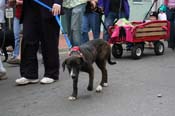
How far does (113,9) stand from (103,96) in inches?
172

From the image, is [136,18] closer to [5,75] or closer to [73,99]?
[5,75]

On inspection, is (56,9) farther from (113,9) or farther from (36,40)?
(113,9)

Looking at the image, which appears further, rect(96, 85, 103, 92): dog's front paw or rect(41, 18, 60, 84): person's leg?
rect(41, 18, 60, 84): person's leg

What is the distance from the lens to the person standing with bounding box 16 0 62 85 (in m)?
6.74

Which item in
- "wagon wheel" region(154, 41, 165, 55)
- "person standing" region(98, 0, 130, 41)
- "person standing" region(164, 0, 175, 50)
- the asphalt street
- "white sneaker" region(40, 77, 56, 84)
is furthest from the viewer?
"person standing" region(164, 0, 175, 50)

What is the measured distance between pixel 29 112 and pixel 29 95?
2.80ft

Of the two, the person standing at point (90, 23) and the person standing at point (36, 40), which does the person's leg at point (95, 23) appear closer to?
the person standing at point (90, 23)

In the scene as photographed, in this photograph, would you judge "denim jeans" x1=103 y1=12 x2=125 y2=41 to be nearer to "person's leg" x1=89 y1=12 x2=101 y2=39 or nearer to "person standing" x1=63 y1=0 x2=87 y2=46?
"person's leg" x1=89 y1=12 x2=101 y2=39

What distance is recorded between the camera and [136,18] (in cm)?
1727

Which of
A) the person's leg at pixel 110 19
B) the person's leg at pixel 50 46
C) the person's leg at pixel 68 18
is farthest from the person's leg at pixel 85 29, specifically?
the person's leg at pixel 50 46

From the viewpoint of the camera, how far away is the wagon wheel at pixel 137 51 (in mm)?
9508

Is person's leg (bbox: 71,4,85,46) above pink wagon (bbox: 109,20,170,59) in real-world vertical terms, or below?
above

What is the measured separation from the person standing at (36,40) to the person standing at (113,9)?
10.9 feet

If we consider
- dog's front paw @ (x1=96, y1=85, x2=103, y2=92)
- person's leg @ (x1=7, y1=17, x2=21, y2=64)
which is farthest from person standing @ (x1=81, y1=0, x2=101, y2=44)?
dog's front paw @ (x1=96, y1=85, x2=103, y2=92)
